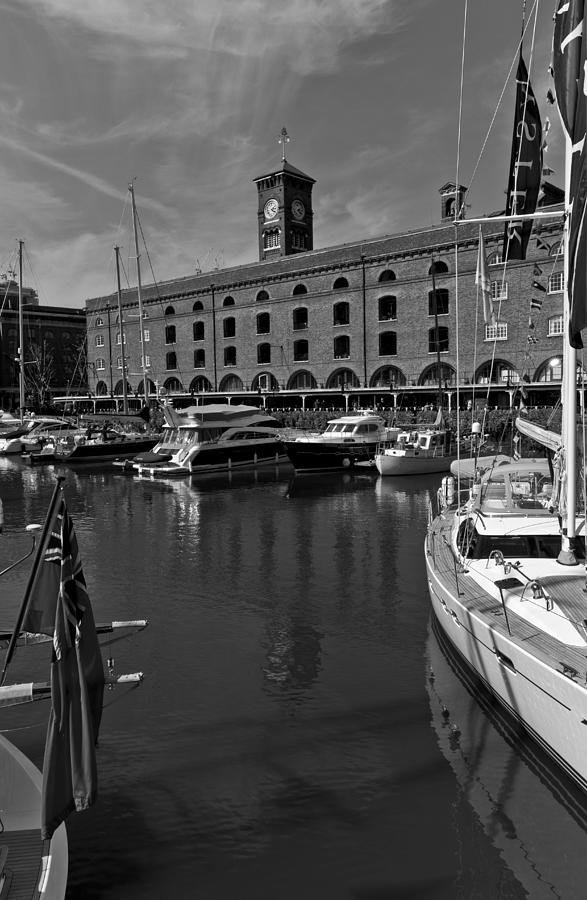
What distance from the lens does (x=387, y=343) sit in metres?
50.8

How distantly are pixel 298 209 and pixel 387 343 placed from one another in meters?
23.7

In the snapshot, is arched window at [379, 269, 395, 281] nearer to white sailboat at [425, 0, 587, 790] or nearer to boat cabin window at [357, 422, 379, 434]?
boat cabin window at [357, 422, 379, 434]

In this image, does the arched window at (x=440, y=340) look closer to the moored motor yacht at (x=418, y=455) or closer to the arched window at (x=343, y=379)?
the arched window at (x=343, y=379)

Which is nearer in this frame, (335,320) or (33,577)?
(33,577)

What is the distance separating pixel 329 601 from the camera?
13797 mm

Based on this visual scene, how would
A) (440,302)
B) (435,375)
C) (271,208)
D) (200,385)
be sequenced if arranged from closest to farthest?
(440,302), (435,375), (200,385), (271,208)

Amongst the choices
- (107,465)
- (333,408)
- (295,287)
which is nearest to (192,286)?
(295,287)

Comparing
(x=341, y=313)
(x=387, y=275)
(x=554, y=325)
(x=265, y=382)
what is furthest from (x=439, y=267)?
(x=265, y=382)

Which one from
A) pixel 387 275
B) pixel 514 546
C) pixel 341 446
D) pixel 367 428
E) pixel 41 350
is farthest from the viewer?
pixel 41 350

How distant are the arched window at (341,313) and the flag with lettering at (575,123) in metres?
43.9

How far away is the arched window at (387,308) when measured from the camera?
50219 mm

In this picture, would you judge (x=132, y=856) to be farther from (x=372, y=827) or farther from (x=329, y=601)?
(x=329, y=601)

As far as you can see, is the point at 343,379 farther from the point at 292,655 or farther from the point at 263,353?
the point at 292,655

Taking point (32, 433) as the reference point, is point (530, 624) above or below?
below
